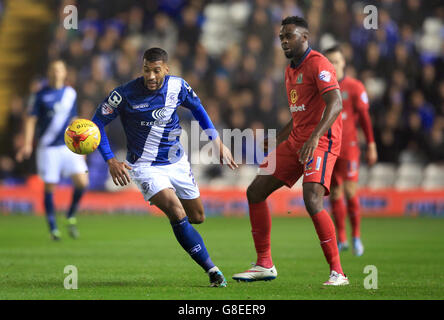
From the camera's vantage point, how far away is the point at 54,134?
39.7 ft

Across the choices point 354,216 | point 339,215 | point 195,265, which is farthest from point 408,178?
point 195,265

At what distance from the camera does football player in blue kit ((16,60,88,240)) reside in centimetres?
1198

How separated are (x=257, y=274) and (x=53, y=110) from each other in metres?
6.02

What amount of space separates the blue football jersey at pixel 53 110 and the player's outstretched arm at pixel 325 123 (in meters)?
6.42

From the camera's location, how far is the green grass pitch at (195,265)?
6316 mm

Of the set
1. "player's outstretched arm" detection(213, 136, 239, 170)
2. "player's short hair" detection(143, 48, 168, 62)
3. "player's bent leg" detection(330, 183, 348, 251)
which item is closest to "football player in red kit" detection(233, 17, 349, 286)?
"player's outstretched arm" detection(213, 136, 239, 170)

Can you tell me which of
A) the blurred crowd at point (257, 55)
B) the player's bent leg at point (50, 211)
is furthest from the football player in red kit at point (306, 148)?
the blurred crowd at point (257, 55)

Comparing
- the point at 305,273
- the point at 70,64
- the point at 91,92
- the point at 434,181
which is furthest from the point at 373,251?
the point at 70,64

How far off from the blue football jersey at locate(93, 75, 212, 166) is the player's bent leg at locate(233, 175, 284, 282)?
31.6 inches

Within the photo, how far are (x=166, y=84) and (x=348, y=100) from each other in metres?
3.92

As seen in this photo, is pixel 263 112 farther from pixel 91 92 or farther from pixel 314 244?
pixel 314 244

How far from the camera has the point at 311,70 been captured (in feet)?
22.1

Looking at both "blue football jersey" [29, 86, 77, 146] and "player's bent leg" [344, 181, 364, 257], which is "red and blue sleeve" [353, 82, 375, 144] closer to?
"player's bent leg" [344, 181, 364, 257]
